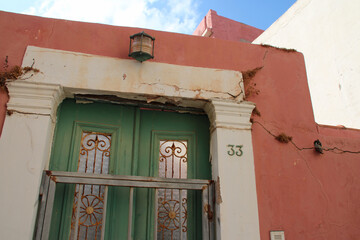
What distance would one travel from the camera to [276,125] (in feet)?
10.2

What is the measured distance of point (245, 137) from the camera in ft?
9.68

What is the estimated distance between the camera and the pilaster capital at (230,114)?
295 cm

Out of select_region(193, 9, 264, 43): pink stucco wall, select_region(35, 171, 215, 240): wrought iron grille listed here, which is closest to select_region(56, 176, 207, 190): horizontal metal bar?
select_region(35, 171, 215, 240): wrought iron grille

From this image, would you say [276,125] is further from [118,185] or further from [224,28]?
[224,28]

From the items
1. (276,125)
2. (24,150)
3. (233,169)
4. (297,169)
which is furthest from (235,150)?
(24,150)

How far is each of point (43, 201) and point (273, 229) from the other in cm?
199

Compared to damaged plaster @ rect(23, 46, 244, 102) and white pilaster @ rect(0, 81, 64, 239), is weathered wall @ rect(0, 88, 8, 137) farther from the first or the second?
damaged plaster @ rect(23, 46, 244, 102)

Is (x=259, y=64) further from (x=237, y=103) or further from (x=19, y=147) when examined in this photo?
(x=19, y=147)

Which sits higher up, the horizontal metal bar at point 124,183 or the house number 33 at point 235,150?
the house number 33 at point 235,150

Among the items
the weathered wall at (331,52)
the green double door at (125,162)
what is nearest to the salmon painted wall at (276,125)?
the green double door at (125,162)

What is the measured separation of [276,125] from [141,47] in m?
1.56

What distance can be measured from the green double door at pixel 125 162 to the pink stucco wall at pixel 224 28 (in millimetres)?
6751

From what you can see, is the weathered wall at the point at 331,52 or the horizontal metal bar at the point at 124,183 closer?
the horizontal metal bar at the point at 124,183

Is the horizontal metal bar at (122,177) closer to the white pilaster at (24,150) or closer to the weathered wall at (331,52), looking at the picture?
the white pilaster at (24,150)
